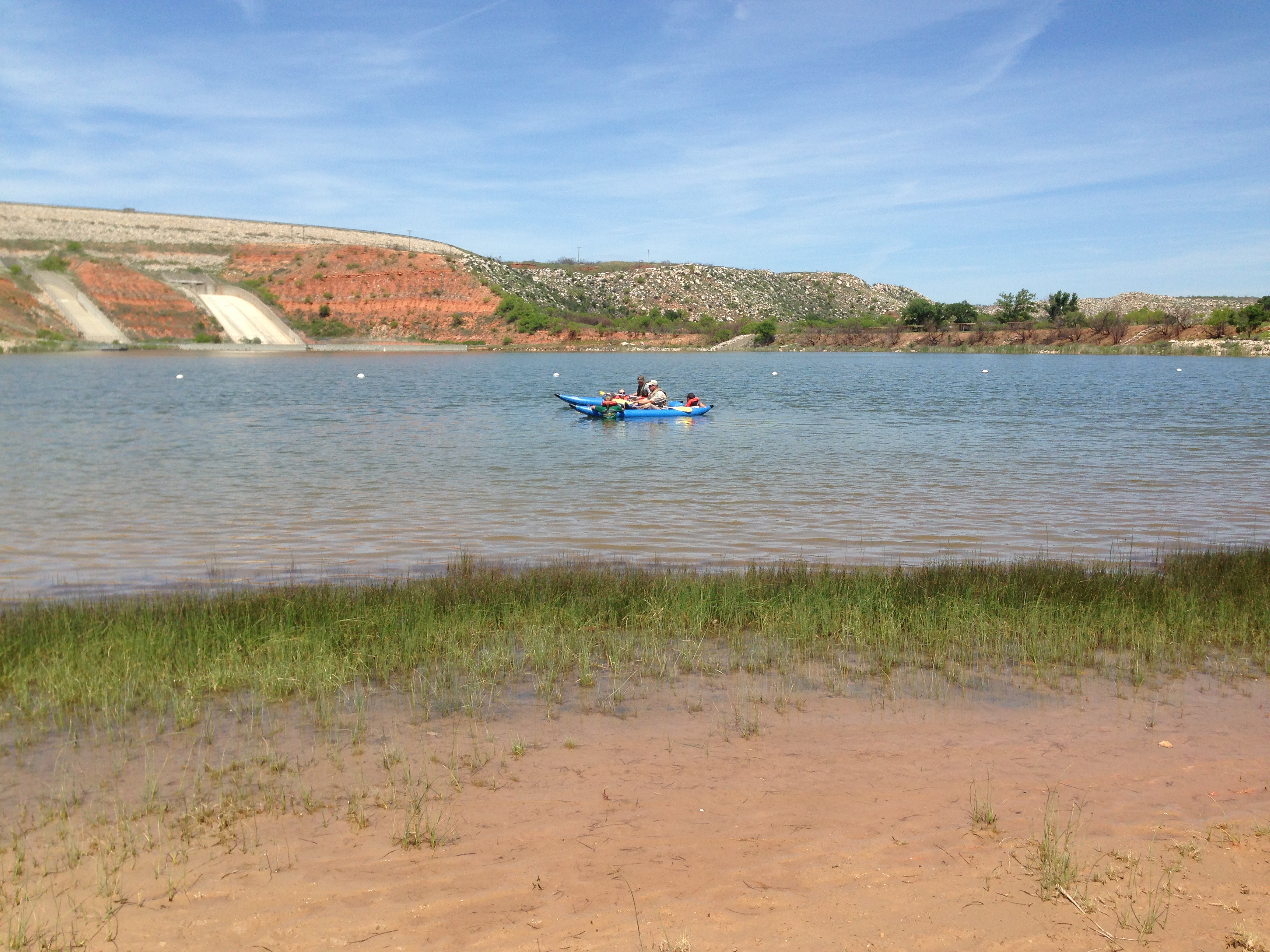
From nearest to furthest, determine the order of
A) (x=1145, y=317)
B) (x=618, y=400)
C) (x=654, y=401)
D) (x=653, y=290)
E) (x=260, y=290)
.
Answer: (x=618, y=400), (x=654, y=401), (x=260, y=290), (x=1145, y=317), (x=653, y=290)

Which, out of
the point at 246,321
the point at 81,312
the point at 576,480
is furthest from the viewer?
the point at 246,321

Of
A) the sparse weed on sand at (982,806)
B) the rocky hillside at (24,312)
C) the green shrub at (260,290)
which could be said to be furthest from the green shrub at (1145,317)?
the sparse weed on sand at (982,806)

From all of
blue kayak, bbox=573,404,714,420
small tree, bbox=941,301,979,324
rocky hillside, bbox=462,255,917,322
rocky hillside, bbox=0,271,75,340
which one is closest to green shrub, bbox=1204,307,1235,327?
small tree, bbox=941,301,979,324

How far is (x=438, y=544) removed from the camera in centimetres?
1273

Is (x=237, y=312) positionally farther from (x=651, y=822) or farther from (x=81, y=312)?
(x=651, y=822)

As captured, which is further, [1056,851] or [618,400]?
[618,400]

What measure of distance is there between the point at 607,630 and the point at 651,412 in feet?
77.9

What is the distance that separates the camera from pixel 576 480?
61.6 ft

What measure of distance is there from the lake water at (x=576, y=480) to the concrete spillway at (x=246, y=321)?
158 feet

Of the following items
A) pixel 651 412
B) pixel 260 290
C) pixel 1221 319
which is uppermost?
pixel 260 290

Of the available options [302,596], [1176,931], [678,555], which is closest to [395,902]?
[1176,931]

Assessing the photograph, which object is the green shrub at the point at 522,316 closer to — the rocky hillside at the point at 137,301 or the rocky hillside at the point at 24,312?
the rocky hillside at the point at 137,301

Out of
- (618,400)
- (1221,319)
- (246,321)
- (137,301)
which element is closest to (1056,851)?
(618,400)

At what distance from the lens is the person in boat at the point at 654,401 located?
104 ft
